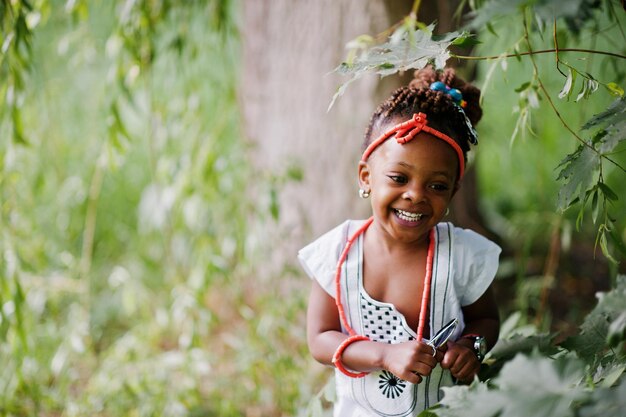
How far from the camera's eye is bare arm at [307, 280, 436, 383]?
133cm

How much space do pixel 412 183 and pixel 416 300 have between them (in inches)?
11.2

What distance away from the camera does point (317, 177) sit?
268cm

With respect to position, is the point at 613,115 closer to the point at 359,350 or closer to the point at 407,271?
the point at 407,271

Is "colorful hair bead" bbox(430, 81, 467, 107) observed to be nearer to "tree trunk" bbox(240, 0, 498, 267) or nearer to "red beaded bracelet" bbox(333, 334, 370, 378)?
"red beaded bracelet" bbox(333, 334, 370, 378)

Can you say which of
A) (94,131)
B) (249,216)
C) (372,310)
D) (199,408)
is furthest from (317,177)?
(94,131)

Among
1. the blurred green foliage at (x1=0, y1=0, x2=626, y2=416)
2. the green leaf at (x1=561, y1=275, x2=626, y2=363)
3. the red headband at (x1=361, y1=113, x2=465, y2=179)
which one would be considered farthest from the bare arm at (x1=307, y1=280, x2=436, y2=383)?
the red headband at (x1=361, y1=113, x2=465, y2=179)

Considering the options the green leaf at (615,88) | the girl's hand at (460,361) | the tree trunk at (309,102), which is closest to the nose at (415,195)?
the girl's hand at (460,361)

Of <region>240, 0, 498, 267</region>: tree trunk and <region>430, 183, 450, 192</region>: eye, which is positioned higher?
<region>240, 0, 498, 267</region>: tree trunk

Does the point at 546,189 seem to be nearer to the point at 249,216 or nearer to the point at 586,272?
the point at 586,272

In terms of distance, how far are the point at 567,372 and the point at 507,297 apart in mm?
2224

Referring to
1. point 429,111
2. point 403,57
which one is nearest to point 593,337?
point 429,111

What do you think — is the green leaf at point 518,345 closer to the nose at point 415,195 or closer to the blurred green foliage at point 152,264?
the nose at point 415,195

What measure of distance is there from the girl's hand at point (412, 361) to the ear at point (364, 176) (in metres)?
0.38

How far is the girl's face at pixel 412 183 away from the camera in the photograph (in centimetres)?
138
